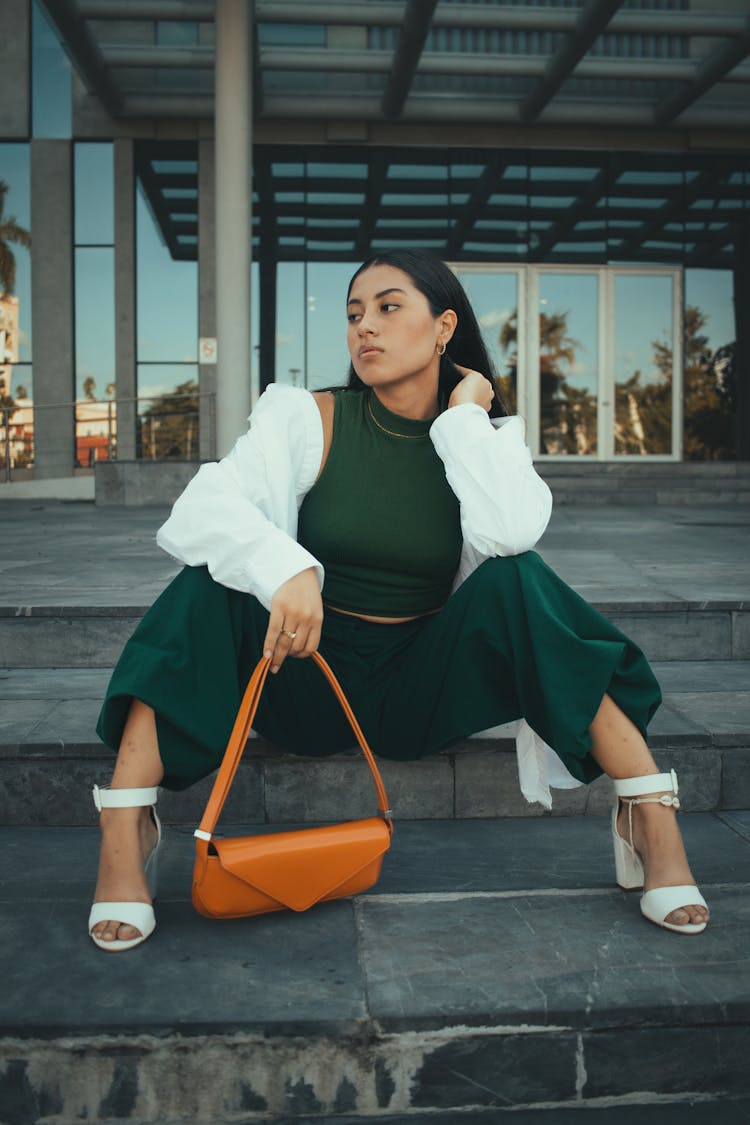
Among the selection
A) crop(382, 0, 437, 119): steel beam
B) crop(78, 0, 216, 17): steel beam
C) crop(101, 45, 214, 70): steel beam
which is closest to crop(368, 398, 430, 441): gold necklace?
crop(382, 0, 437, 119): steel beam

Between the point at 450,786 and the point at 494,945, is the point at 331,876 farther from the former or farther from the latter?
the point at 450,786

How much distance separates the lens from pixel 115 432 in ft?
50.4

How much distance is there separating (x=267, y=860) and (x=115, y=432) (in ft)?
46.6

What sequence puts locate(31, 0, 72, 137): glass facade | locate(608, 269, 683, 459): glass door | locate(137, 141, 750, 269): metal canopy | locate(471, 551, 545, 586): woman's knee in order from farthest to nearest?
locate(608, 269, 683, 459): glass door → locate(137, 141, 750, 269): metal canopy → locate(31, 0, 72, 137): glass facade → locate(471, 551, 545, 586): woman's knee

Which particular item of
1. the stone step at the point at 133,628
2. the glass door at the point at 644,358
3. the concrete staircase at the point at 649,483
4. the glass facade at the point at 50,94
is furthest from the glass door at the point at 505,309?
the stone step at the point at 133,628

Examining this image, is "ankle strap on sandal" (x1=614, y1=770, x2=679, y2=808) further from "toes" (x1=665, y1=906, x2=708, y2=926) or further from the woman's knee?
the woman's knee

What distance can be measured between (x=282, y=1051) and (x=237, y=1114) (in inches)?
5.2

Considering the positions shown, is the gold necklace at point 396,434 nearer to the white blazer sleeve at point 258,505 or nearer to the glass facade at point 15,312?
the white blazer sleeve at point 258,505

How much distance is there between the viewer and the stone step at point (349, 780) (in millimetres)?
2705

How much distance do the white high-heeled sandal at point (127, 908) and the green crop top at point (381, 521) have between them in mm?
706

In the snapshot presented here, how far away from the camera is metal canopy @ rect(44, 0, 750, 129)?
36.4ft

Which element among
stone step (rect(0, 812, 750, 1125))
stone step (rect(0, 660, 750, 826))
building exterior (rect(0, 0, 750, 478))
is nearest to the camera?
stone step (rect(0, 812, 750, 1125))

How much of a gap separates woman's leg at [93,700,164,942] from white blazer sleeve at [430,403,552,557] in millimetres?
849

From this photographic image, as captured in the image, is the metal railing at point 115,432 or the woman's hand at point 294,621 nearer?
the woman's hand at point 294,621
